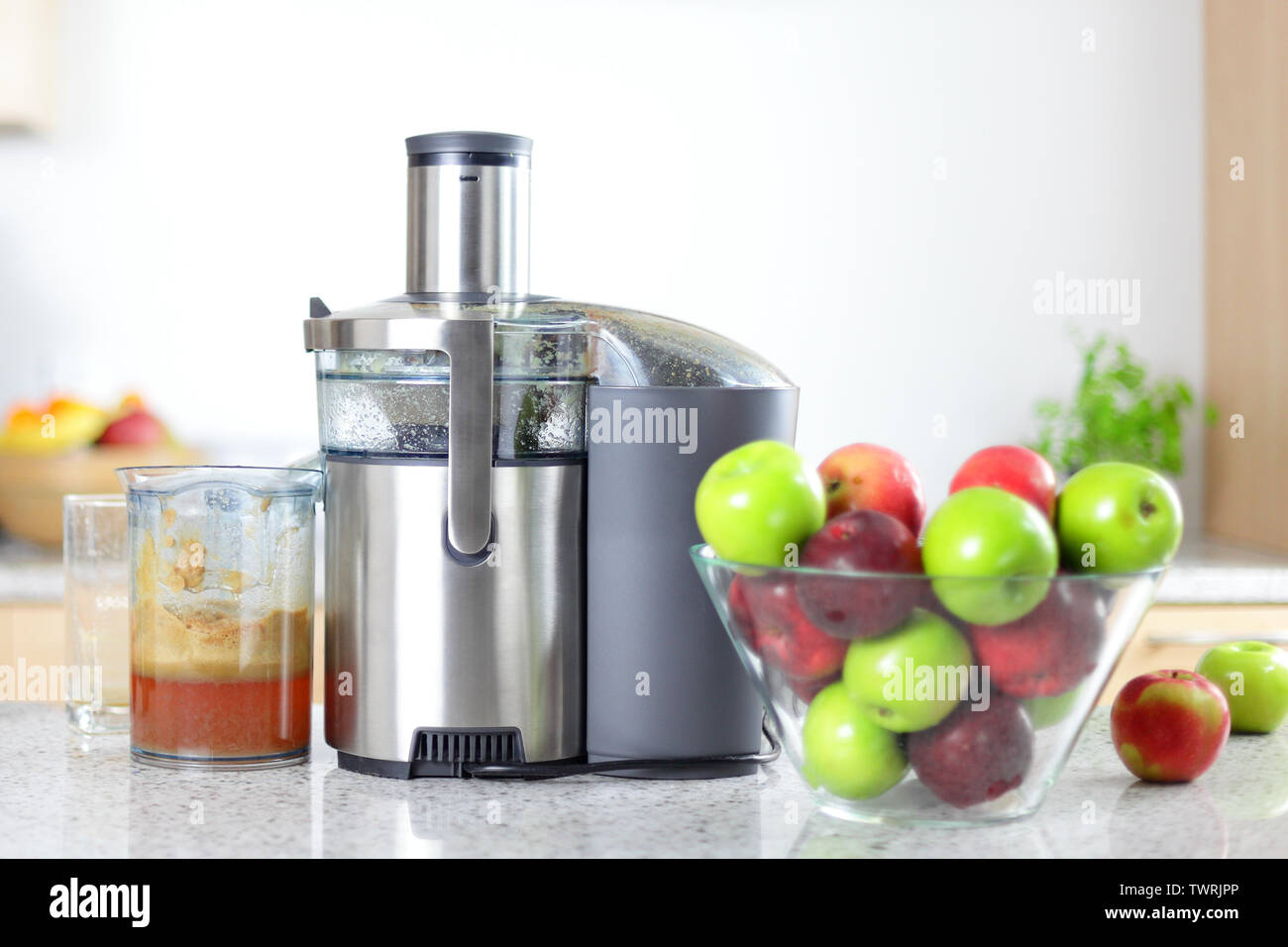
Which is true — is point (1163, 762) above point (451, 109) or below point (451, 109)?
below

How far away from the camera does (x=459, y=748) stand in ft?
2.75

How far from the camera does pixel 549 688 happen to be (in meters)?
0.85

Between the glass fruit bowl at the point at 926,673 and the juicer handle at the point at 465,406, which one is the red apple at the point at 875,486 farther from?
the juicer handle at the point at 465,406

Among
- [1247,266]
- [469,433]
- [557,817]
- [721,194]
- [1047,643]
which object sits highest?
[721,194]

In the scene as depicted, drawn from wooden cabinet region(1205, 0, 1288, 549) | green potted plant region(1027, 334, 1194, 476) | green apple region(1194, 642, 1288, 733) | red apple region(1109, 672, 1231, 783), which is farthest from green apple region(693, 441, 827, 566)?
wooden cabinet region(1205, 0, 1288, 549)

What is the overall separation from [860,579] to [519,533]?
9.5 inches

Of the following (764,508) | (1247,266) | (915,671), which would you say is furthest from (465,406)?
(1247,266)

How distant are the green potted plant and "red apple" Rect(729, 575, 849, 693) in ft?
5.83

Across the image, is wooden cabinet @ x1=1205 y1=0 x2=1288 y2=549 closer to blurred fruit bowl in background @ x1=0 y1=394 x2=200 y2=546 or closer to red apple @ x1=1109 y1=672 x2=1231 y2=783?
red apple @ x1=1109 y1=672 x2=1231 y2=783

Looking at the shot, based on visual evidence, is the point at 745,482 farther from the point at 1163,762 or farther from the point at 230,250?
the point at 230,250

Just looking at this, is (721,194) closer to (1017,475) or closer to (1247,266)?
(1247,266)
